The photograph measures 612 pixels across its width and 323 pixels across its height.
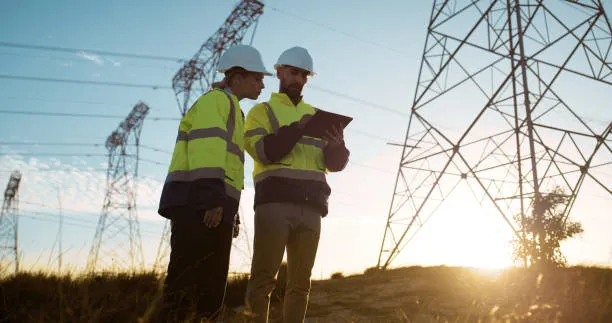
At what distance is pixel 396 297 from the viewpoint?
22.6 ft

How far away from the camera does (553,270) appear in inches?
278

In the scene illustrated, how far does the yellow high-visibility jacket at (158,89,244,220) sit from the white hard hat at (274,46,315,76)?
74 cm

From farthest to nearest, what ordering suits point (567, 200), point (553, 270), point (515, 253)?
point (567, 200) → point (515, 253) → point (553, 270)

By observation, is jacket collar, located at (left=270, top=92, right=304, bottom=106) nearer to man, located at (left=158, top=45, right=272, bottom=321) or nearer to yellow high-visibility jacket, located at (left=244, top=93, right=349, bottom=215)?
yellow high-visibility jacket, located at (left=244, top=93, right=349, bottom=215)

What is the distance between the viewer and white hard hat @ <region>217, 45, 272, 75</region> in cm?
338

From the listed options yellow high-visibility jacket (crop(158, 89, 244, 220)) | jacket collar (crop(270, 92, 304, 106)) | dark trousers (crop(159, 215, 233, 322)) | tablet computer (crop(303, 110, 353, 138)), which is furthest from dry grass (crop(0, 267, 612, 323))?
jacket collar (crop(270, 92, 304, 106))

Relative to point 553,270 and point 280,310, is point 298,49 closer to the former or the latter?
point 280,310

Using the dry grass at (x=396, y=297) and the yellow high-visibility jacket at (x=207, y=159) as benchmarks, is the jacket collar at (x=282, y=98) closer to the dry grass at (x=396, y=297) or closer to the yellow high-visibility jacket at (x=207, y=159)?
the yellow high-visibility jacket at (x=207, y=159)

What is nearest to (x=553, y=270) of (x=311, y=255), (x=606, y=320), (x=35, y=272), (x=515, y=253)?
(x=515, y=253)

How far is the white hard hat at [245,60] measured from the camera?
11.1 ft

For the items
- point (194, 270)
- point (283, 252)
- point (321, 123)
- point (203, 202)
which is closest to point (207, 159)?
point (203, 202)

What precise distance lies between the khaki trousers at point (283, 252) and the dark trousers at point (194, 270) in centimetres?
40

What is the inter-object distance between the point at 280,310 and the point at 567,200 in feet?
22.8

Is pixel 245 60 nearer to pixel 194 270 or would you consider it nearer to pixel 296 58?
pixel 296 58
